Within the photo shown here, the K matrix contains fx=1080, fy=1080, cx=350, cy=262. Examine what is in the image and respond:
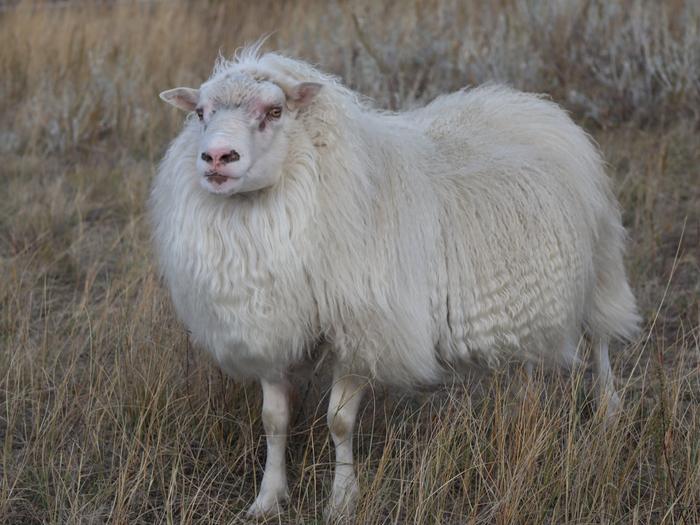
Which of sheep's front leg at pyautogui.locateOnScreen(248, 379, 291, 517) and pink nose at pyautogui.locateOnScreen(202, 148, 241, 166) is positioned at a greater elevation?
pink nose at pyautogui.locateOnScreen(202, 148, 241, 166)

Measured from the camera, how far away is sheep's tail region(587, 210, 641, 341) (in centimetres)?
388

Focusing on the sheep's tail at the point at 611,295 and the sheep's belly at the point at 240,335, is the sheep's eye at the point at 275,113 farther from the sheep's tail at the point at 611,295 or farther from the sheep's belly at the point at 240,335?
the sheep's tail at the point at 611,295

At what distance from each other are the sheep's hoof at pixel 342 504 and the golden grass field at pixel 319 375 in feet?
0.29

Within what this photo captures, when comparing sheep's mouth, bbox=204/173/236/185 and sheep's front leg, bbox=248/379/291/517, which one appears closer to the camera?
sheep's mouth, bbox=204/173/236/185

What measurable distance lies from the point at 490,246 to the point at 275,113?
0.82m

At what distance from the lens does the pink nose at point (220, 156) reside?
278 centimetres

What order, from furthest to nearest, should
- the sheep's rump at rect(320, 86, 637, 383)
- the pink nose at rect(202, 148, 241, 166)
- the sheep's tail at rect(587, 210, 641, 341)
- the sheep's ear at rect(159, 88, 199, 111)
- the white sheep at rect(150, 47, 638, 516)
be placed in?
the sheep's tail at rect(587, 210, 641, 341) < the sheep's ear at rect(159, 88, 199, 111) < the sheep's rump at rect(320, 86, 637, 383) < the white sheep at rect(150, 47, 638, 516) < the pink nose at rect(202, 148, 241, 166)

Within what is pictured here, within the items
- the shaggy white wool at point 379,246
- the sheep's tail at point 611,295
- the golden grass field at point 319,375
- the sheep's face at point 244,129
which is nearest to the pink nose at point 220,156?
the sheep's face at point 244,129

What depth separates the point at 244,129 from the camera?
2863mm

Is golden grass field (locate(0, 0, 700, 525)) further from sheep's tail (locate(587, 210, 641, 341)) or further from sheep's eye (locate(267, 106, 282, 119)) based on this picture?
sheep's eye (locate(267, 106, 282, 119))

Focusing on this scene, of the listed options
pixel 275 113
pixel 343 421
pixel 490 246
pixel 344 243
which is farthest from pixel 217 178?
pixel 490 246

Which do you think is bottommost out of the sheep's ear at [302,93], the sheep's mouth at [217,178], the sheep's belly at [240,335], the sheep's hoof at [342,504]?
the sheep's hoof at [342,504]

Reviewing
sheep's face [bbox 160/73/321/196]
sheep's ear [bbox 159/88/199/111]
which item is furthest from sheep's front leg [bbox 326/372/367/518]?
sheep's ear [bbox 159/88/199/111]

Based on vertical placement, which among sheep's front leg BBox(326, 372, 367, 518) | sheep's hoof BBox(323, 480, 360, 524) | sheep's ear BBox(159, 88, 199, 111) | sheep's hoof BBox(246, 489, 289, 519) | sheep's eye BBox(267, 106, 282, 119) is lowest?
sheep's hoof BBox(246, 489, 289, 519)
